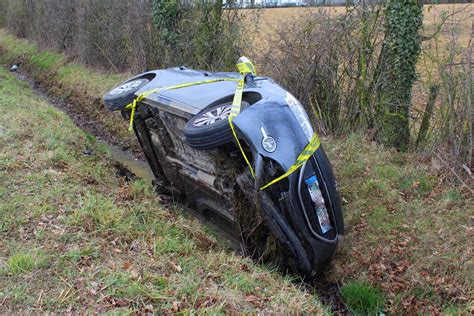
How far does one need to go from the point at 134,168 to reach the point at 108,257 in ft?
14.1

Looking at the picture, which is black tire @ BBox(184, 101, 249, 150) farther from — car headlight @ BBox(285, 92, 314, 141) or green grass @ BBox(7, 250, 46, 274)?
green grass @ BBox(7, 250, 46, 274)

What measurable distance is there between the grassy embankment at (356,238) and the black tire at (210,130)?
1001 mm

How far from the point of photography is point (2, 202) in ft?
15.7

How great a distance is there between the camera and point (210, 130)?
3867mm

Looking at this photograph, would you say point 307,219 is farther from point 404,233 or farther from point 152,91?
point 152,91

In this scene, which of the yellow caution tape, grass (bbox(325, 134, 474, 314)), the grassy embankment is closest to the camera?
the grassy embankment

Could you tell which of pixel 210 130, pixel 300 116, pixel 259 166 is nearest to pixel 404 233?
pixel 300 116

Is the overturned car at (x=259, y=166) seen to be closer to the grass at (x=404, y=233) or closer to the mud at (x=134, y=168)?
the mud at (x=134, y=168)

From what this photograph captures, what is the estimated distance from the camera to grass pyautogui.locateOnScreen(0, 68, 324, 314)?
3316 millimetres

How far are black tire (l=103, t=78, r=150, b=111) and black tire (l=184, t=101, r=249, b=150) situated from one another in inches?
62.9

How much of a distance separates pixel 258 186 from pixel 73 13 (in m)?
13.8

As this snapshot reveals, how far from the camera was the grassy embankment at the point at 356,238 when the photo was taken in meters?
3.73

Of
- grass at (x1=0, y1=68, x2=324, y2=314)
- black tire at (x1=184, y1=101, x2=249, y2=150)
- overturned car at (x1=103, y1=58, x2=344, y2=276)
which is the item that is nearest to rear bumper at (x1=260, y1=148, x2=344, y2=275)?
overturned car at (x1=103, y1=58, x2=344, y2=276)

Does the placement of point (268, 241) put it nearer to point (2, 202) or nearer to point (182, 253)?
point (182, 253)
